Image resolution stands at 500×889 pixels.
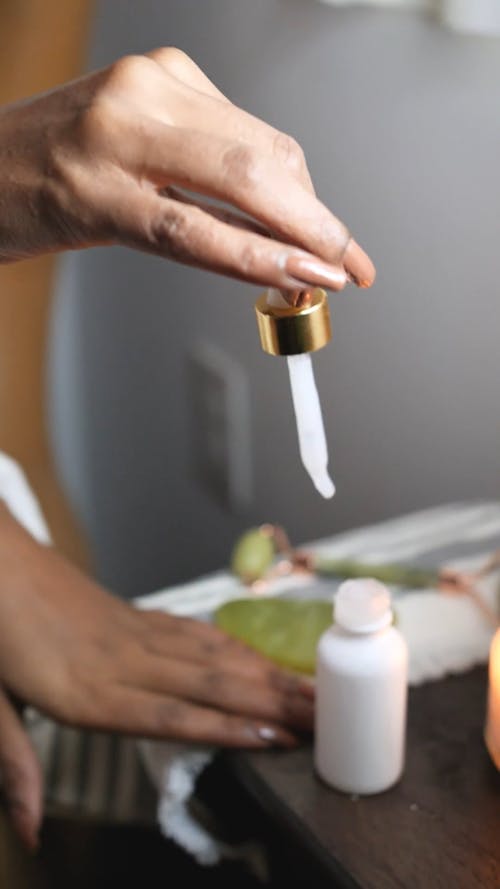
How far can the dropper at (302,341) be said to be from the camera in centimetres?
42

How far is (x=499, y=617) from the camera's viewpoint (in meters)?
0.70

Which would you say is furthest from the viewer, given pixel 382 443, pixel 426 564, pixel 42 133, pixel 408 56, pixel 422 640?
pixel 382 443

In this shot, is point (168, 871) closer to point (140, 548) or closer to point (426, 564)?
point (426, 564)

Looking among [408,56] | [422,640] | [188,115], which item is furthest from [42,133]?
[408,56]

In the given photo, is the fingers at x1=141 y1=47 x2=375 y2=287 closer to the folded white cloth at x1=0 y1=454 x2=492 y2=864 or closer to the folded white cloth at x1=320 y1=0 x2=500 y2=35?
the folded white cloth at x1=0 y1=454 x2=492 y2=864

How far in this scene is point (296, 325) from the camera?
424mm

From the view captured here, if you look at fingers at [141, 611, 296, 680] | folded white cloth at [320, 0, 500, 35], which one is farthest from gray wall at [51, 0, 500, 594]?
fingers at [141, 611, 296, 680]

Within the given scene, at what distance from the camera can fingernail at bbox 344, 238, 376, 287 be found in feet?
1.34

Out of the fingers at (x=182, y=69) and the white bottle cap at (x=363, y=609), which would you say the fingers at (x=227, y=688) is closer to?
the white bottle cap at (x=363, y=609)

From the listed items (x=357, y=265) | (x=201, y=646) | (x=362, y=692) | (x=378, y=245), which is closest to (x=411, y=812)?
(x=362, y=692)

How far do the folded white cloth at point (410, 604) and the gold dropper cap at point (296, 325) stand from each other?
0.30 m

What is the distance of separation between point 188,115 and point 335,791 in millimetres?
358

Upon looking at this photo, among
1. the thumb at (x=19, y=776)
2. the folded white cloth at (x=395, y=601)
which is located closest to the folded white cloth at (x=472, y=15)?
the folded white cloth at (x=395, y=601)

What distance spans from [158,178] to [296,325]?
0.26 feet
